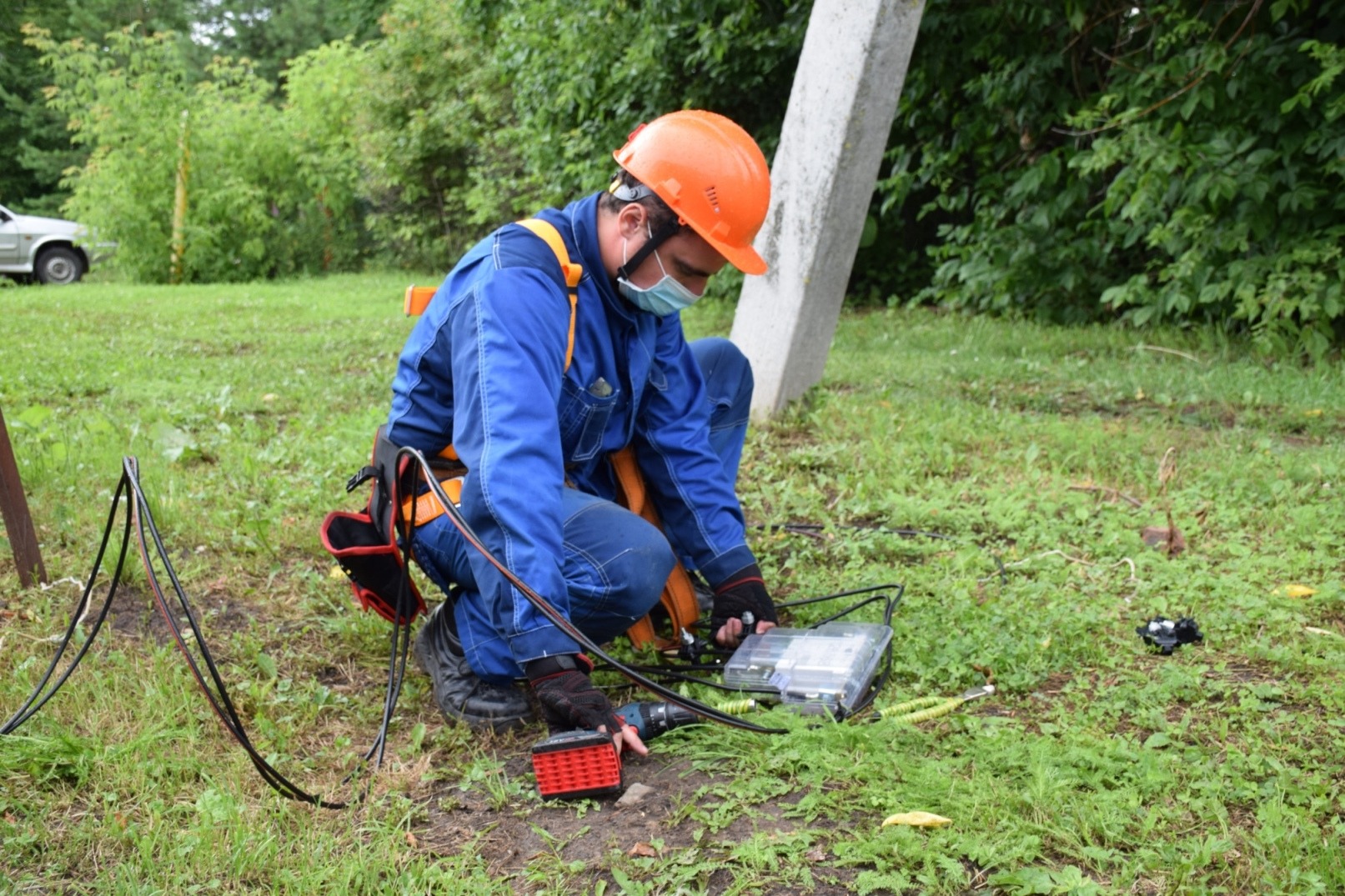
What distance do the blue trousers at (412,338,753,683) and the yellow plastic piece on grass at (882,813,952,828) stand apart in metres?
0.85

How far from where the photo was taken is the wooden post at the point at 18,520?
124 inches

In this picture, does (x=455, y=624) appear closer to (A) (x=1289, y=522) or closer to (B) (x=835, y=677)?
(B) (x=835, y=677)

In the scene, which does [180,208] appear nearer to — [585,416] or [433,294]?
[433,294]

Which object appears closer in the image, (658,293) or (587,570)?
(587,570)

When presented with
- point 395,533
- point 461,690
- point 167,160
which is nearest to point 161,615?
point 395,533

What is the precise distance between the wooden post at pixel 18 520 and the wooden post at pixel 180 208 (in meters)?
14.5

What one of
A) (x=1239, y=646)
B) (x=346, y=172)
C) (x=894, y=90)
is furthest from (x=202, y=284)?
(x=1239, y=646)

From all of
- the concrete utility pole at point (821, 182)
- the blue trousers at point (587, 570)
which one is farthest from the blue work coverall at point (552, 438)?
the concrete utility pole at point (821, 182)

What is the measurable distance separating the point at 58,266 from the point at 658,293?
1757 centimetres

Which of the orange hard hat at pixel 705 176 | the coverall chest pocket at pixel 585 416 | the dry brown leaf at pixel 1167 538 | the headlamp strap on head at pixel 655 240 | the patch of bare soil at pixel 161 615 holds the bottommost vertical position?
the patch of bare soil at pixel 161 615

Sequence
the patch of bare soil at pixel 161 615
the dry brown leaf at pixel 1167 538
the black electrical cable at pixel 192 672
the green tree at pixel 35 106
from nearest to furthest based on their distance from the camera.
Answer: the black electrical cable at pixel 192 672
the patch of bare soil at pixel 161 615
the dry brown leaf at pixel 1167 538
the green tree at pixel 35 106

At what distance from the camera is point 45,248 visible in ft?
56.0

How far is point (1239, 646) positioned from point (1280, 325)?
14.1 feet

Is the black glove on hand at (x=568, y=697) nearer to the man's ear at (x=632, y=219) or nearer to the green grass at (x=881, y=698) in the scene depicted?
the green grass at (x=881, y=698)
